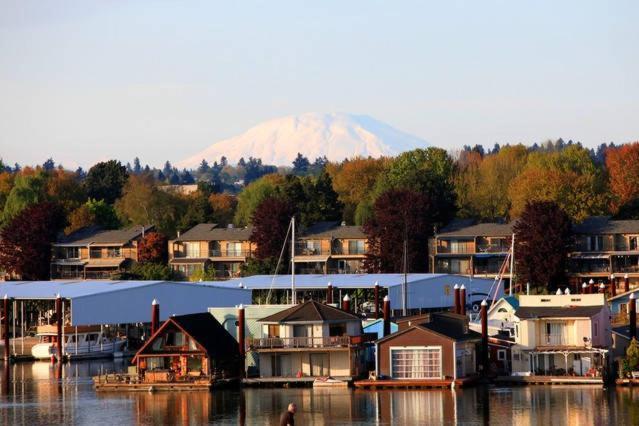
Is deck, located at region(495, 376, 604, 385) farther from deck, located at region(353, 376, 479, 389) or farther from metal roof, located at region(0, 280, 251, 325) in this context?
metal roof, located at region(0, 280, 251, 325)

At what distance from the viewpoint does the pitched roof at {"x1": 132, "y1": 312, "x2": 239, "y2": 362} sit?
75062 millimetres

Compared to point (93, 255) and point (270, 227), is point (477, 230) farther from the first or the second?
point (93, 255)

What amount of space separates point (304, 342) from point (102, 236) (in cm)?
7657

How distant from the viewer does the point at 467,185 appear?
160 m

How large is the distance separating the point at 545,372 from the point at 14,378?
30.9 meters

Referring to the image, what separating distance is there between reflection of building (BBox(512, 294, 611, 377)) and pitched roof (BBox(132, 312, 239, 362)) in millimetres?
14585

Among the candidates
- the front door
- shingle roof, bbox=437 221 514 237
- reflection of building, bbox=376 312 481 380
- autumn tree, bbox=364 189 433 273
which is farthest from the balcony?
reflection of building, bbox=376 312 481 380

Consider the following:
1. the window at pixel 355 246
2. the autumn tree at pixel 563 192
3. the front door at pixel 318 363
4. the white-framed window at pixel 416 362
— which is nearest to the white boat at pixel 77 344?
the front door at pixel 318 363

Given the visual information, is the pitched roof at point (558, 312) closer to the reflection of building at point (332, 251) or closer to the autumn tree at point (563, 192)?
the autumn tree at point (563, 192)

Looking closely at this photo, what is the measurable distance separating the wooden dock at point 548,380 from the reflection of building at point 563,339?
550 millimetres

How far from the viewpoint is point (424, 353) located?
7200cm

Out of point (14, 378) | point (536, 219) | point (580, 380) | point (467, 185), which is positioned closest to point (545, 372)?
point (580, 380)

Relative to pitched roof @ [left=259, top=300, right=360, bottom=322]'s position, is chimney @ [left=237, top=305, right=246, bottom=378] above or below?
below

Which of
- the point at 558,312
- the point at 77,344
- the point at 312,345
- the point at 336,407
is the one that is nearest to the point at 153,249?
the point at 77,344
